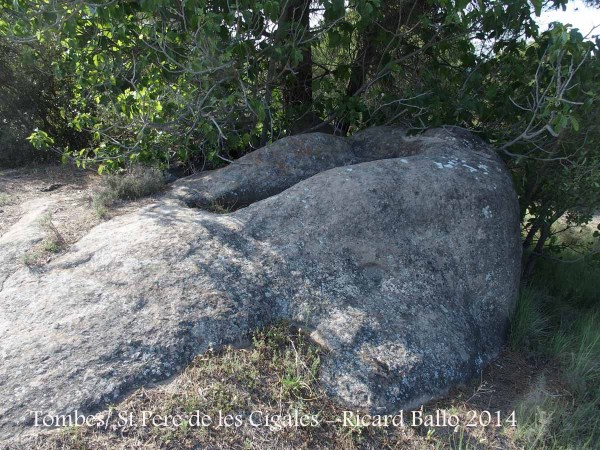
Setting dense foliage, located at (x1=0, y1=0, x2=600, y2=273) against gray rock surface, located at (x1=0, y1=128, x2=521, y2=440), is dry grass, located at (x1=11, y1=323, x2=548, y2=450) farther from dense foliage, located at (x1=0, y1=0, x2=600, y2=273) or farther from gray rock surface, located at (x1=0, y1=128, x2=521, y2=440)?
dense foliage, located at (x1=0, y1=0, x2=600, y2=273)

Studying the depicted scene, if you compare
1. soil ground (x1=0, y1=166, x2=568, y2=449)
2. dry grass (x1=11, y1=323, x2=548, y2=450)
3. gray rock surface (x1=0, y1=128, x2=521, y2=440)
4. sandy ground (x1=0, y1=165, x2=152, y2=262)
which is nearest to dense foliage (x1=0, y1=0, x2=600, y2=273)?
sandy ground (x1=0, y1=165, x2=152, y2=262)

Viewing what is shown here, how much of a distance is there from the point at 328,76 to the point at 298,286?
327cm

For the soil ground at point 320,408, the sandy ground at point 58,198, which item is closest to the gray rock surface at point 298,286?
the soil ground at point 320,408

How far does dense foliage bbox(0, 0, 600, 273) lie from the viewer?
13.8 ft

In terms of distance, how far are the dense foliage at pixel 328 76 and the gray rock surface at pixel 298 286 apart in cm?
78

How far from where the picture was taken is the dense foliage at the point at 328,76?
165 inches

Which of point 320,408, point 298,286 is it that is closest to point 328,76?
point 298,286

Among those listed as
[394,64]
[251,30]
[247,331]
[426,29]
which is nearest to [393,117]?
[394,64]

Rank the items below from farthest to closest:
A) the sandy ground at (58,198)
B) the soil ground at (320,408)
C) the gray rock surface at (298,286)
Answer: the sandy ground at (58,198), the gray rock surface at (298,286), the soil ground at (320,408)

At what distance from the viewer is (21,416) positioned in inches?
95.3

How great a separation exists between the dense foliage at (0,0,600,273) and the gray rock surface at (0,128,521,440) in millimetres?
776

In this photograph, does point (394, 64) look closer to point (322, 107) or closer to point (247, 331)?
point (322, 107)

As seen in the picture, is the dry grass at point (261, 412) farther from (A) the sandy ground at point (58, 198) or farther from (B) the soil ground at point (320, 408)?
(A) the sandy ground at point (58, 198)

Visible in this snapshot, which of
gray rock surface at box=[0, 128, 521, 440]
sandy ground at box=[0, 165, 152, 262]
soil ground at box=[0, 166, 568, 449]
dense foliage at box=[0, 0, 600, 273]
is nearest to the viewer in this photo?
soil ground at box=[0, 166, 568, 449]
